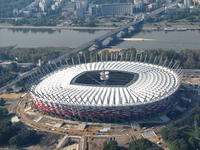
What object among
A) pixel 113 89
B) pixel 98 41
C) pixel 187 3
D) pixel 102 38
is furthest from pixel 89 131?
pixel 187 3

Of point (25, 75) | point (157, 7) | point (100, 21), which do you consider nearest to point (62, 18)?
point (100, 21)

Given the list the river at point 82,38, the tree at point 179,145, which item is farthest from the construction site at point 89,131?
the river at point 82,38

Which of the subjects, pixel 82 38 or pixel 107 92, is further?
pixel 82 38

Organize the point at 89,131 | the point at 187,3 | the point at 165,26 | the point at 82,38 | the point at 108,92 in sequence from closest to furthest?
the point at 89,131
the point at 108,92
the point at 82,38
the point at 165,26
the point at 187,3

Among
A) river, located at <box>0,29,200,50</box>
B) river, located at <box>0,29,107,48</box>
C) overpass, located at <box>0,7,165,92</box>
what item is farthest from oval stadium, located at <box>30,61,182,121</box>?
river, located at <box>0,29,107,48</box>

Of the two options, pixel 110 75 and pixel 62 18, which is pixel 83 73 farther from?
pixel 62 18

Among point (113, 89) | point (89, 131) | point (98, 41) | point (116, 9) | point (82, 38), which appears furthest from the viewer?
point (116, 9)

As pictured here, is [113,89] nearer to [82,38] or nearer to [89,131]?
[89,131]

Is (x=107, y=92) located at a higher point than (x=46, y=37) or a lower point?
lower
